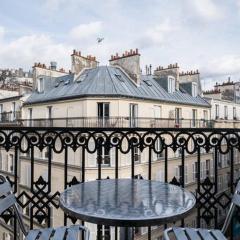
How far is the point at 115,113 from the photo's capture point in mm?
19375

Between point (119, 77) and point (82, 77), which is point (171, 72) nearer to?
point (119, 77)

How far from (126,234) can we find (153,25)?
26051mm

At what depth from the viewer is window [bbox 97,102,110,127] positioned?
62.2ft

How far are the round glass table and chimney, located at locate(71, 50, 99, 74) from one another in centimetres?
2024

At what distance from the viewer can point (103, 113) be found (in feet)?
64.0

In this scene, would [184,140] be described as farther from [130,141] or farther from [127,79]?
[127,79]

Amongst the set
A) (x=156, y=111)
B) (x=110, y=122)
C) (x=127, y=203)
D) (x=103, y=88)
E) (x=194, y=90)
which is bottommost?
(x=127, y=203)

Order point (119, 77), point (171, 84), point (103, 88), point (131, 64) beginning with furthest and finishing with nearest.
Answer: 1. point (171, 84)
2. point (131, 64)
3. point (119, 77)
4. point (103, 88)

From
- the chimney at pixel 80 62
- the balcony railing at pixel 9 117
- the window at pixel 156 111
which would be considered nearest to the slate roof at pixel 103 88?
the chimney at pixel 80 62

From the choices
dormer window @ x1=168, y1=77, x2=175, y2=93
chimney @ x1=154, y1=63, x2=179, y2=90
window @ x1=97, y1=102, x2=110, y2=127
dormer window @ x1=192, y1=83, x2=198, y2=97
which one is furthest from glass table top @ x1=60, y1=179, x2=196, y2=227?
dormer window @ x1=192, y1=83, x2=198, y2=97

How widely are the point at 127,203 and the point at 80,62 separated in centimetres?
2178

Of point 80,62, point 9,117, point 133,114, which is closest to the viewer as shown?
point 133,114

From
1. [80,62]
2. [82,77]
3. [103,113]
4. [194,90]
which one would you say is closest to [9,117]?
[82,77]

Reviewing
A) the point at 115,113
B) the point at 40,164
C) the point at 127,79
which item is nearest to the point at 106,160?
the point at 115,113
